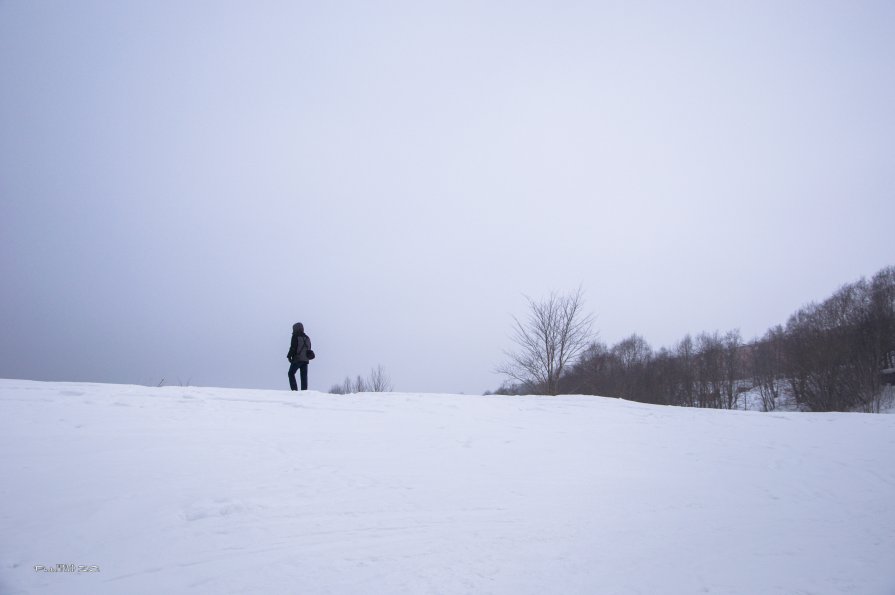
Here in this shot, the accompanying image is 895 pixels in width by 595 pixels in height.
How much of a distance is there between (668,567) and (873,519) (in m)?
3.56

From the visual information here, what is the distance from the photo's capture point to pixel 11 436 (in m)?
5.34

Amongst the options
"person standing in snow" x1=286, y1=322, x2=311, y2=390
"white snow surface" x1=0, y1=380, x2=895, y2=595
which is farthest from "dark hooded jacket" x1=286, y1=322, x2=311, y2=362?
"white snow surface" x1=0, y1=380, x2=895, y2=595

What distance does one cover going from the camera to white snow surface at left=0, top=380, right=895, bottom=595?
3279mm

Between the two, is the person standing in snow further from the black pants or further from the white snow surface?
the white snow surface

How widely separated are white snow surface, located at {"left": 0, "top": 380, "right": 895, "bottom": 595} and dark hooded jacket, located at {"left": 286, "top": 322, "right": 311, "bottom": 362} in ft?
8.43

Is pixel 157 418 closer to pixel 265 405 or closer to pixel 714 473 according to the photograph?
pixel 265 405

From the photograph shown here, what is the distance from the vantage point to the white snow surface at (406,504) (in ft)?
10.8

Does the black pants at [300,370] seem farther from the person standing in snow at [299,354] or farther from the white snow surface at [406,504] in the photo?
the white snow surface at [406,504]

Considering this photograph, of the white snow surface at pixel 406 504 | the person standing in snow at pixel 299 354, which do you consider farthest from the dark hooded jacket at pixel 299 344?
the white snow surface at pixel 406 504

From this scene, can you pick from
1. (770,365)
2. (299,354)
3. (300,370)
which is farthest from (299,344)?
(770,365)

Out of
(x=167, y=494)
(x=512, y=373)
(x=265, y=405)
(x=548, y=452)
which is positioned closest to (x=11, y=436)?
(x=167, y=494)

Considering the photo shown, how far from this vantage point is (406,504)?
4559 mm

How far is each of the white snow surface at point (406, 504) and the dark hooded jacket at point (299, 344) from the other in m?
2.57

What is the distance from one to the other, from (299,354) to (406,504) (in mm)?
7236
